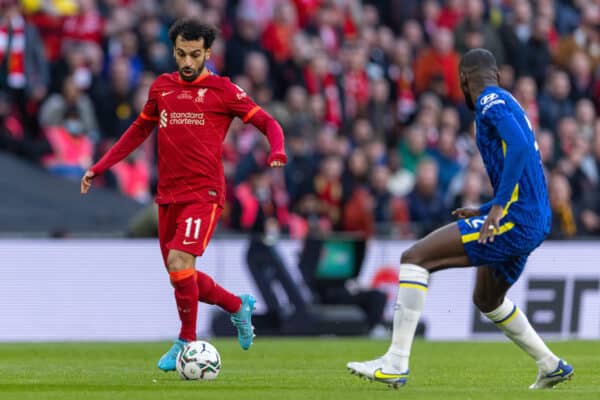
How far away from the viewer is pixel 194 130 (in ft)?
34.5

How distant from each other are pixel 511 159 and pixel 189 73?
2753 millimetres

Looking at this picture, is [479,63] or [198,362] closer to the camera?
[479,63]

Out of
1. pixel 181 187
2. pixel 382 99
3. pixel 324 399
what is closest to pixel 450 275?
pixel 382 99

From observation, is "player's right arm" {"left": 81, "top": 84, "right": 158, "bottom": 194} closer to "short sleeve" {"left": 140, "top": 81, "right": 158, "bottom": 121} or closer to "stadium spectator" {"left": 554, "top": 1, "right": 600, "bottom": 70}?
"short sleeve" {"left": 140, "top": 81, "right": 158, "bottom": 121}

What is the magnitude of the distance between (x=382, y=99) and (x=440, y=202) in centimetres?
264

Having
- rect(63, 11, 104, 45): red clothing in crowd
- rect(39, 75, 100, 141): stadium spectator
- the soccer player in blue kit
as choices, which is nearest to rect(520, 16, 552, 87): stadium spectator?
rect(63, 11, 104, 45): red clothing in crowd

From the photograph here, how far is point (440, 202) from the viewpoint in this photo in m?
19.4

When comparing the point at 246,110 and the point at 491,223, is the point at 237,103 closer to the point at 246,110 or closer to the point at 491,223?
the point at 246,110

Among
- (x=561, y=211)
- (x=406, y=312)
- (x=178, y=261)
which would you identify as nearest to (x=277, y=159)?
(x=178, y=261)

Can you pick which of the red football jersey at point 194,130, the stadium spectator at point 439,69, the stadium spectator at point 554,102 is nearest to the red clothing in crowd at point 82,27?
the stadium spectator at point 439,69

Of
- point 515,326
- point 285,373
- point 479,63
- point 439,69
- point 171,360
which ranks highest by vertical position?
point 479,63

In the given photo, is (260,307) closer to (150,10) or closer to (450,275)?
(450,275)

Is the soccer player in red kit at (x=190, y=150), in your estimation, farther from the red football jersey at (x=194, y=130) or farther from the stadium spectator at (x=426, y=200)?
the stadium spectator at (x=426, y=200)

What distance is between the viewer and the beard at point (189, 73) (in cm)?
1049
